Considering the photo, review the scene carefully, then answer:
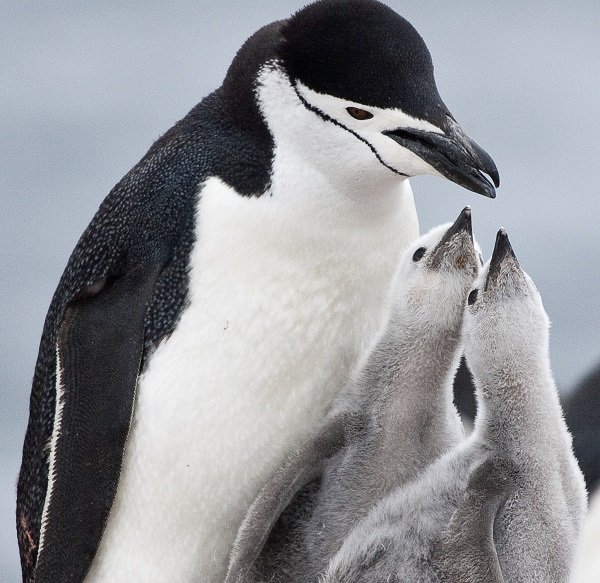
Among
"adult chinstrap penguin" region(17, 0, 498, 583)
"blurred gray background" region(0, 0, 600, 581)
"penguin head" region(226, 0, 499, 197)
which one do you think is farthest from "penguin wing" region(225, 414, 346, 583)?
"blurred gray background" region(0, 0, 600, 581)

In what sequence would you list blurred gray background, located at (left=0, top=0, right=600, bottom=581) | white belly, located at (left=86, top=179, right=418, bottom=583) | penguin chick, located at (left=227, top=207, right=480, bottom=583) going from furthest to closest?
blurred gray background, located at (left=0, top=0, right=600, bottom=581) → white belly, located at (left=86, top=179, right=418, bottom=583) → penguin chick, located at (left=227, top=207, right=480, bottom=583)

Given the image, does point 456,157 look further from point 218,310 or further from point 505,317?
point 218,310

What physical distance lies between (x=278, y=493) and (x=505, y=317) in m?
0.57

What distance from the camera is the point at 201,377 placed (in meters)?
2.97

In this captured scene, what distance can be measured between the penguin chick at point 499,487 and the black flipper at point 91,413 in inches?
22.4

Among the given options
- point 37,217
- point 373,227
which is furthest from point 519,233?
point 373,227

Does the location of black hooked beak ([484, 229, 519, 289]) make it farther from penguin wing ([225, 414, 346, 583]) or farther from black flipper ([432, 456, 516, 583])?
penguin wing ([225, 414, 346, 583])

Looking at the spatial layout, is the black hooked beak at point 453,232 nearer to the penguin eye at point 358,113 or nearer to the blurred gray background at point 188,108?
the penguin eye at point 358,113

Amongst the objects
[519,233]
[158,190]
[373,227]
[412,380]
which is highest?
[158,190]

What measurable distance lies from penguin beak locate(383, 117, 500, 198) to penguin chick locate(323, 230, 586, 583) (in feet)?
0.43

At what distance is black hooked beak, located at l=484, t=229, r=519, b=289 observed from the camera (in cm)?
259

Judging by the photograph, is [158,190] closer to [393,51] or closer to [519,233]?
[393,51]

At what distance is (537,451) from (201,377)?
0.71 meters

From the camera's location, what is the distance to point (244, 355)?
2957mm
